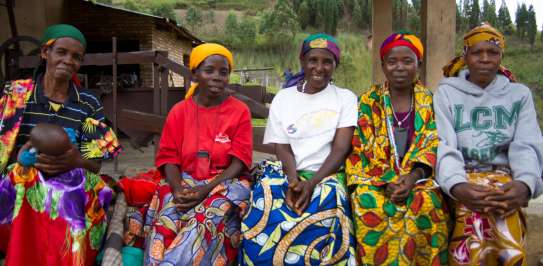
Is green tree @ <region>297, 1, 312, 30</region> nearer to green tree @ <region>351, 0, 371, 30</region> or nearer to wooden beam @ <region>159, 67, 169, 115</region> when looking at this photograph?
green tree @ <region>351, 0, 371, 30</region>

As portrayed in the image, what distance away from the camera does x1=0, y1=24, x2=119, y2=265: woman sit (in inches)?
89.8

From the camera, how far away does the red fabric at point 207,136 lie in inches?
105

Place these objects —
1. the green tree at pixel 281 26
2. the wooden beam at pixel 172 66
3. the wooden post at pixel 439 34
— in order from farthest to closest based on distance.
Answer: the green tree at pixel 281 26
the wooden beam at pixel 172 66
the wooden post at pixel 439 34

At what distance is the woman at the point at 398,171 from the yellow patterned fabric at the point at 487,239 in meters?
0.08

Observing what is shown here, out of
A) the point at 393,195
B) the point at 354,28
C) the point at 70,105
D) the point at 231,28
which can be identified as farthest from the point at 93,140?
the point at 231,28

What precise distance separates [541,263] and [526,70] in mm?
9244

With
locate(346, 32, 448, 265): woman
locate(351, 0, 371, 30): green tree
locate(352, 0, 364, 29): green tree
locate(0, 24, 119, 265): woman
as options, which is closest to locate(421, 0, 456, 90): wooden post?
locate(346, 32, 448, 265): woman

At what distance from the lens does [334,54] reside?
273 centimetres

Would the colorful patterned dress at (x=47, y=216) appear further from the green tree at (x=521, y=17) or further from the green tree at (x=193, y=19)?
the green tree at (x=193, y=19)

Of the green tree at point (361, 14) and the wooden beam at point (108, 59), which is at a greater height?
the green tree at point (361, 14)

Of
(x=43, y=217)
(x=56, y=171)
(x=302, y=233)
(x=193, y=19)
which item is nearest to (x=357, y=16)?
(x=193, y=19)

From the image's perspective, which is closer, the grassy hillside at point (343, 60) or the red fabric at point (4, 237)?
the red fabric at point (4, 237)

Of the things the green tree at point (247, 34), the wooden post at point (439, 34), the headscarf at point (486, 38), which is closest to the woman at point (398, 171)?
the headscarf at point (486, 38)

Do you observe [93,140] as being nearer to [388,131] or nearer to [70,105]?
[70,105]
